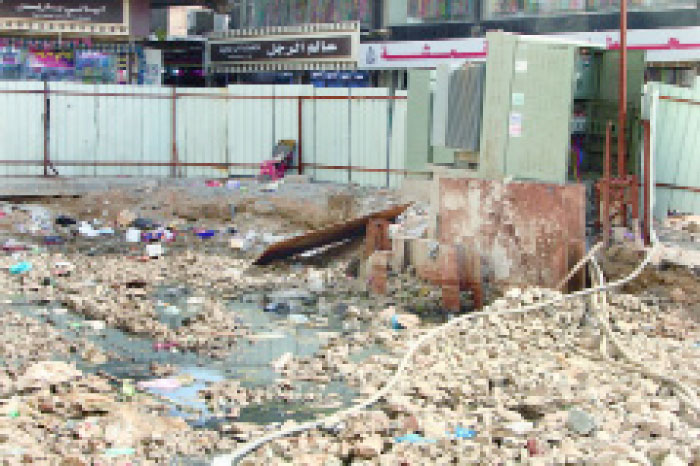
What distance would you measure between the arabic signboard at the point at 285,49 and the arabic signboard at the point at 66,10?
3.55 metres

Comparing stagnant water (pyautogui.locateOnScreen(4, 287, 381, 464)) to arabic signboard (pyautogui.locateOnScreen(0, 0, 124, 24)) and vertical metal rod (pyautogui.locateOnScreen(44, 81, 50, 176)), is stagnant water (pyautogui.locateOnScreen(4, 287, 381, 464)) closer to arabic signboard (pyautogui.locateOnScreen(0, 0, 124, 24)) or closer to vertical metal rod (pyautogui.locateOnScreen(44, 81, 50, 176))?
vertical metal rod (pyautogui.locateOnScreen(44, 81, 50, 176))

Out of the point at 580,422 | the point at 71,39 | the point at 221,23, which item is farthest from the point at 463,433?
the point at 221,23

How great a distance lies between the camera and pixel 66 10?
20547 millimetres

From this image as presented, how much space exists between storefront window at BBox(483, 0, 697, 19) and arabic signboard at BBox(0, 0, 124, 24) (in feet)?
26.8

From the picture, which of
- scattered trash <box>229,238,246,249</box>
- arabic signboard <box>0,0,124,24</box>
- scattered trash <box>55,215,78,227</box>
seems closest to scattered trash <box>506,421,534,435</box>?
scattered trash <box>229,238,246,249</box>

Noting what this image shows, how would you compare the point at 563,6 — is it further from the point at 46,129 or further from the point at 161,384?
the point at 161,384

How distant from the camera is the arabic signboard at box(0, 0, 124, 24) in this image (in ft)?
66.5

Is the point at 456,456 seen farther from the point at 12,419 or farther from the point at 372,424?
the point at 12,419

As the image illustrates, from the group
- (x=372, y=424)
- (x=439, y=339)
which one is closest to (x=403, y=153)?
(x=439, y=339)

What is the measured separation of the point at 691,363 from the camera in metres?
7.52

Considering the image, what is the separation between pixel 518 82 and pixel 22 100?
10.4m

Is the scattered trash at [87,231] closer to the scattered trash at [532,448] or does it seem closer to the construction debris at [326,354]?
the construction debris at [326,354]

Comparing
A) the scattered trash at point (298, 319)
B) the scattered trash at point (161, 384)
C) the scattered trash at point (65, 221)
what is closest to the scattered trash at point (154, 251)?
the scattered trash at point (65, 221)

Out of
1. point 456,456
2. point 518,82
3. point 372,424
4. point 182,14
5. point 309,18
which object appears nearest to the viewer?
point 456,456
